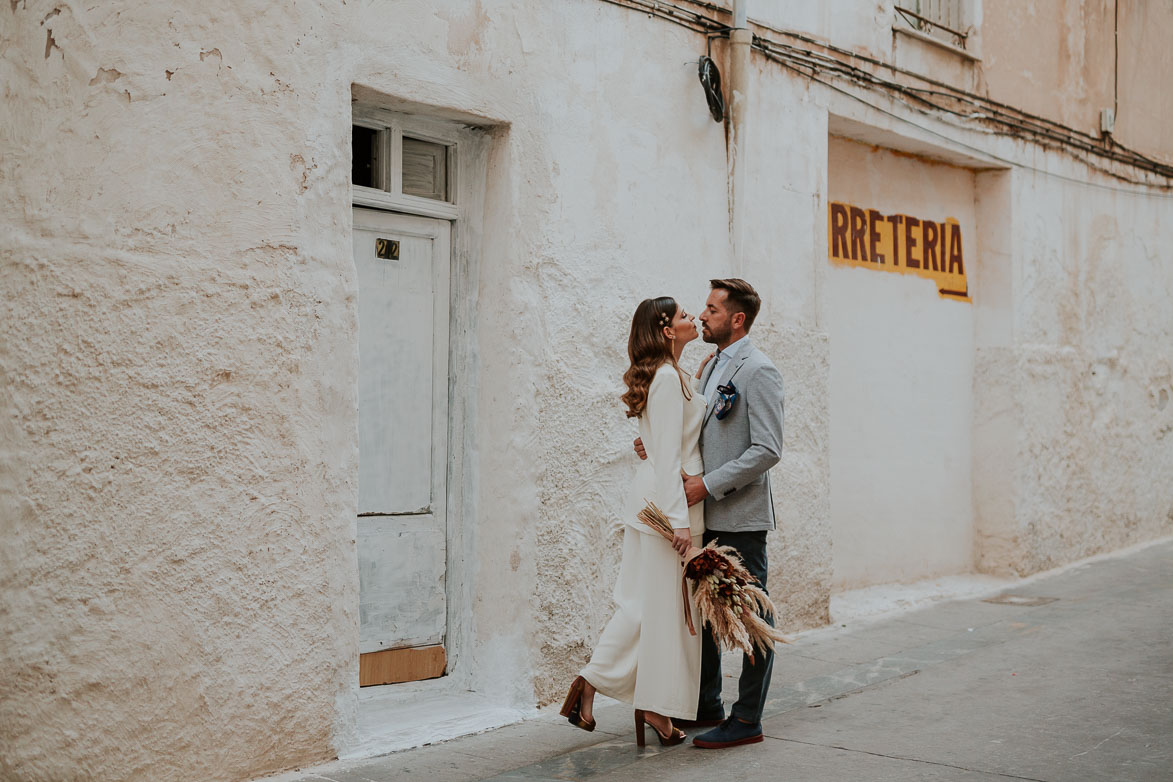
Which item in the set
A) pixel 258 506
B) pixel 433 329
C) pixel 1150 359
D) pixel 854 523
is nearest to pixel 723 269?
pixel 433 329

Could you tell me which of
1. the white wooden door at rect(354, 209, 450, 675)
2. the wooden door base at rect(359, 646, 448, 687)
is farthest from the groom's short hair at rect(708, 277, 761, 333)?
the wooden door base at rect(359, 646, 448, 687)

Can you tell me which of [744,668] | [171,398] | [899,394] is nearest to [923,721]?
[744,668]

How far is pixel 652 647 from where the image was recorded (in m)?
4.97

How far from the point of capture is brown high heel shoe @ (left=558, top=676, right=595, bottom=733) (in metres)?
4.99

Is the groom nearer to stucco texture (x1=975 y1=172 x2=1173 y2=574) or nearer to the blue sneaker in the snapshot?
the blue sneaker

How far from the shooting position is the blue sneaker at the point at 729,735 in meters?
5.08

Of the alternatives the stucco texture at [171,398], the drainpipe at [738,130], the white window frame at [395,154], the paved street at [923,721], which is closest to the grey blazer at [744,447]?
the paved street at [923,721]

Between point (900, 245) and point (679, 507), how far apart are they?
5.13m

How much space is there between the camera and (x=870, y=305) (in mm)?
9141

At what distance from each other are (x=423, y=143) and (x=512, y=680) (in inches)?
104

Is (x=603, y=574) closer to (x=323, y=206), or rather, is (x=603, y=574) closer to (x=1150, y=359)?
(x=323, y=206)

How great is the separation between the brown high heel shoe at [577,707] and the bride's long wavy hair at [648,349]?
114 cm

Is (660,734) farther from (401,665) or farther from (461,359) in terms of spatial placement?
(461,359)

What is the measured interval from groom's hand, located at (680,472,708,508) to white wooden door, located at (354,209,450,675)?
1.47 metres
